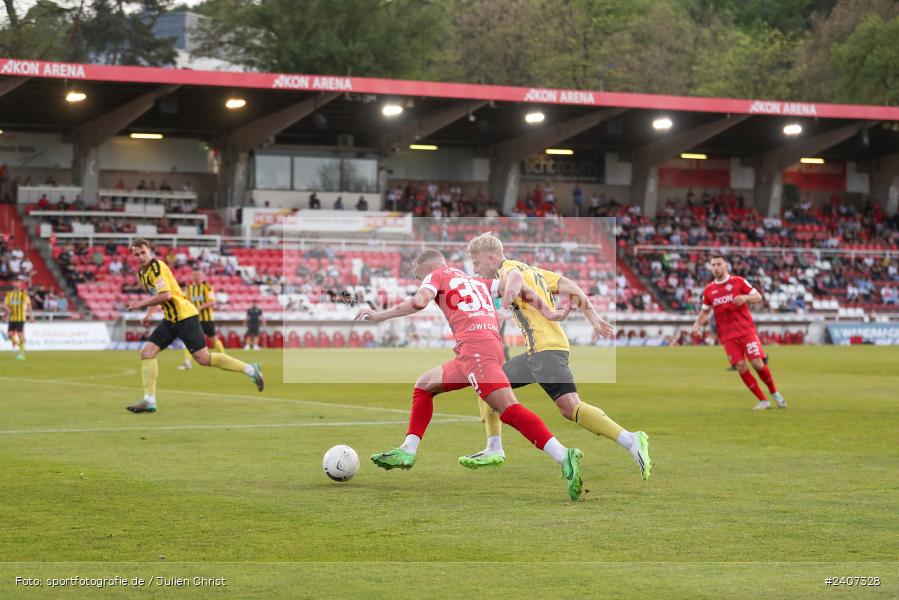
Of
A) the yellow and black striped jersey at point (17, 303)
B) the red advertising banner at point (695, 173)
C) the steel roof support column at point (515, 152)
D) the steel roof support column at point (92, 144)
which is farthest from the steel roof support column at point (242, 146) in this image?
the red advertising banner at point (695, 173)

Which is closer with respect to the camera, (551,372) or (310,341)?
(551,372)

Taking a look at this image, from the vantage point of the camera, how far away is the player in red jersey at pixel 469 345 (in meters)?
9.85

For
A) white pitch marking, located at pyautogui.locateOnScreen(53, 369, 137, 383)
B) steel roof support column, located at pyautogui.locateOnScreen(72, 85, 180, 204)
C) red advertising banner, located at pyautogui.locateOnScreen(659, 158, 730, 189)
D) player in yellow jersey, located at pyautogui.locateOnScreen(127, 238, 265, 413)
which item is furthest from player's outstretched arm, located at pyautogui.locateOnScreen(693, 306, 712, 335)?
red advertising banner, located at pyautogui.locateOnScreen(659, 158, 730, 189)

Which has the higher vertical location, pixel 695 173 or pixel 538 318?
pixel 695 173

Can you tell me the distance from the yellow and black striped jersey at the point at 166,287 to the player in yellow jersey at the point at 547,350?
7.39m

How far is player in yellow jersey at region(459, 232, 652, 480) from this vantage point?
10.2m

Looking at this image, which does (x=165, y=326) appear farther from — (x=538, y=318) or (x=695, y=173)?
(x=695, y=173)

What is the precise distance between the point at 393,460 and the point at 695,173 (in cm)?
5371

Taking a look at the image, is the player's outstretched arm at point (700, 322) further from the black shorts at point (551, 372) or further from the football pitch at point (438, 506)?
the black shorts at point (551, 372)

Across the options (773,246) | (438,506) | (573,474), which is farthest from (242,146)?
(573,474)

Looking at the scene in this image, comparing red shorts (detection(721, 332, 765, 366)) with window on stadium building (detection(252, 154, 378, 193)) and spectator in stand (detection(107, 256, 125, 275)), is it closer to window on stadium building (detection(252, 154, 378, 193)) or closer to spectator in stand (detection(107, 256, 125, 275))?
spectator in stand (detection(107, 256, 125, 275))

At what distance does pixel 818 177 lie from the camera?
211 ft

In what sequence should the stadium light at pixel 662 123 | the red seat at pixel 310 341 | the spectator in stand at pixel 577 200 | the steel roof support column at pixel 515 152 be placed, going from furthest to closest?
1. the spectator in stand at pixel 577 200
2. the steel roof support column at pixel 515 152
3. the stadium light at pixel 662 123
4. the red seat at pixel 310 341

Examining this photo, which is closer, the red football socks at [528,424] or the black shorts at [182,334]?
the red football socks at [528,424]
